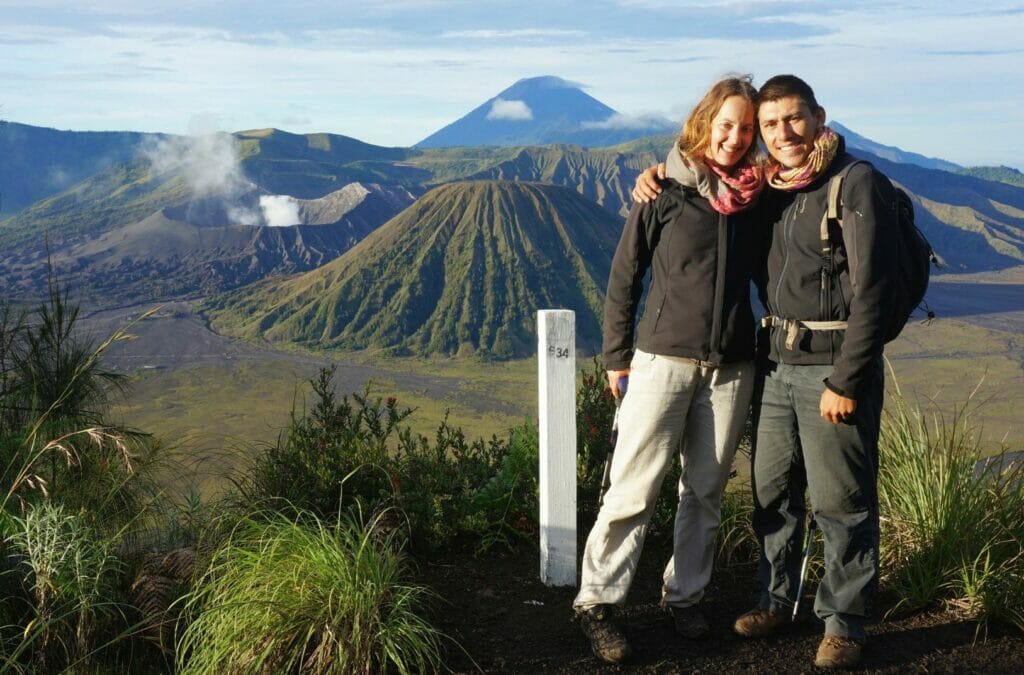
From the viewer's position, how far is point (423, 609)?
360 centimetres

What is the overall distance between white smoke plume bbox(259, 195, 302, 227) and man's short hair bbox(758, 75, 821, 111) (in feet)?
399

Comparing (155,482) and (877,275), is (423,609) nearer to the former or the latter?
(155,482)

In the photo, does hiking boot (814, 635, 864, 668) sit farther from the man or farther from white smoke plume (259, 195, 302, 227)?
white smoke plume (259, 195, 302, 227)

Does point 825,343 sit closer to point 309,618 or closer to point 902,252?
point 902,252

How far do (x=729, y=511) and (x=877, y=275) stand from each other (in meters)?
1.73

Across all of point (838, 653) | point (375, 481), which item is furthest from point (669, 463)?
point (375, 481)

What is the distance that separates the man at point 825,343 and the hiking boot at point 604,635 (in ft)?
2.16

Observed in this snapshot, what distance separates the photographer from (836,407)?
299 cm

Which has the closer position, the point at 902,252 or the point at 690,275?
the point at 902,252

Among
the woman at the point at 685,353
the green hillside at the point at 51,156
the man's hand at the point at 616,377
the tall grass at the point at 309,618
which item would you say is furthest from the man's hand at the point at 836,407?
the green hillside at the point at 51,156

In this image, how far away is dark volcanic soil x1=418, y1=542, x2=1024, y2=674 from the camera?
327cm

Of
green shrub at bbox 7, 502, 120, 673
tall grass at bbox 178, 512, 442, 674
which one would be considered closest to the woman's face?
tall grass at bbox 178, 512, 442, 674

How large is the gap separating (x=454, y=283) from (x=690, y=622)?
79636mm

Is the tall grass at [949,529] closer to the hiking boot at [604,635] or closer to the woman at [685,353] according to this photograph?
the woman at [685,353]
